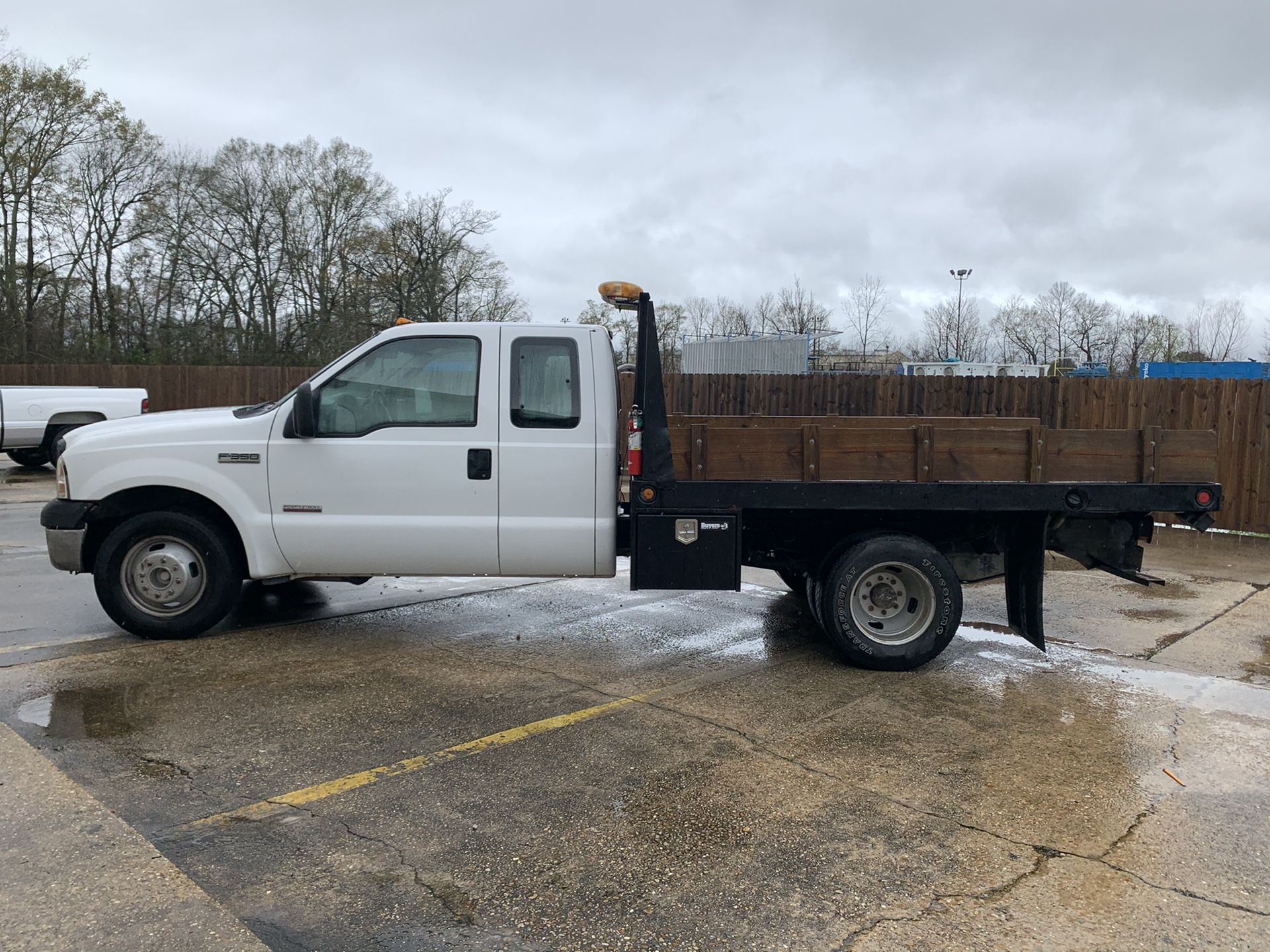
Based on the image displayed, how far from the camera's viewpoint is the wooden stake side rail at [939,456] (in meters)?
5.73

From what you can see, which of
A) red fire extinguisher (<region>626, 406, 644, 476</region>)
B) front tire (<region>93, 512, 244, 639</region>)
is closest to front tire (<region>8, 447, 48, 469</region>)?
front tire (<region>93, 512, 244, 639</region>)

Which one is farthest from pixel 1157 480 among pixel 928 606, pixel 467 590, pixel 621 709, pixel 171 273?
pixel 171 273

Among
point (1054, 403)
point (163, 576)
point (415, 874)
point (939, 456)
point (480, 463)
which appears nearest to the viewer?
point (415, 874)

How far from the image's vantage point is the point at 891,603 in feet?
19.9

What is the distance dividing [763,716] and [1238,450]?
9596mm

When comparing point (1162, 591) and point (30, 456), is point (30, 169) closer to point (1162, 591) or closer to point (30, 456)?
point (30, 456)

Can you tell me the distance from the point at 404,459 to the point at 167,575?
183 cm

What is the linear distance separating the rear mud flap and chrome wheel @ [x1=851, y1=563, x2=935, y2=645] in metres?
0.68

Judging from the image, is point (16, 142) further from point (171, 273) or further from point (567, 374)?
point (567, 374)

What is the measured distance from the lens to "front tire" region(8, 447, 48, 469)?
1842cm

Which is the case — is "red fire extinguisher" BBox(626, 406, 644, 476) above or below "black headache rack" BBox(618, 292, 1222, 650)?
above

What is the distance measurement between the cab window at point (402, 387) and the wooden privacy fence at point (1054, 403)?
4.49ft

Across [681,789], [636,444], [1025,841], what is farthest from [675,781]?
[636,444]

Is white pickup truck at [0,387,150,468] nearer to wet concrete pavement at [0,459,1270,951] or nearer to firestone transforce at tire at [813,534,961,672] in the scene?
wet concrete pavement at [0,459,1270,951]
